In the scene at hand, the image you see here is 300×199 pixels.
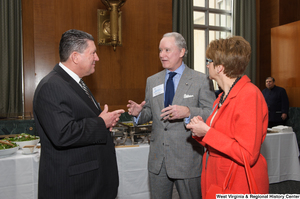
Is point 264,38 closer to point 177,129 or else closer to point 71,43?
point 177,129

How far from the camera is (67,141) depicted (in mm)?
1309

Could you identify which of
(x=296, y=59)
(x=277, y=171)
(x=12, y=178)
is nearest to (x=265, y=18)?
(x=296, y=59)

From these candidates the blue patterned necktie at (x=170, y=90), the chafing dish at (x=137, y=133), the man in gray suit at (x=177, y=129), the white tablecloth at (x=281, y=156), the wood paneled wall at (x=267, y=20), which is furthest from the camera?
the wood paneled wall at (x=267, y=20)

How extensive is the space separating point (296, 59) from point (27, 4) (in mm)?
6097

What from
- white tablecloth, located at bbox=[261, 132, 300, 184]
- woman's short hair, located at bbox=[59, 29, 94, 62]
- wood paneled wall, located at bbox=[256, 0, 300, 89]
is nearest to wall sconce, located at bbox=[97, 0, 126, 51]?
woman's short hair, located at bbox=[59, 29, 94, 62]

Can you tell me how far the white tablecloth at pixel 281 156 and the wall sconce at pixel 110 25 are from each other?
9.64 feet

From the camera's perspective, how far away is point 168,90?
2012 mm

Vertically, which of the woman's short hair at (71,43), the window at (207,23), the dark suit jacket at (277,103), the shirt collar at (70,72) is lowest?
the dark suit jacket at (277,103)

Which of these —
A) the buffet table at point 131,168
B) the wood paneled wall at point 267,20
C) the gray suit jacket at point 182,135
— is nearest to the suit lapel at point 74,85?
the gray suit jacket at point 182,135

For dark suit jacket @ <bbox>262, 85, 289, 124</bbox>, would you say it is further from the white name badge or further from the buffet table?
the white name badge

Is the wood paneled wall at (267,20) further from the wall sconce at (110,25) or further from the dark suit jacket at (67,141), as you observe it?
the dark suit jacket at (67,141)

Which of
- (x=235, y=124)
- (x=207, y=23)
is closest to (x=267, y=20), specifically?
(x=207, y=23)

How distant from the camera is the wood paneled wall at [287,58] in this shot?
5.88 m

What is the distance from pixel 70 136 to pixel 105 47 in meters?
3.28
